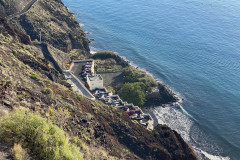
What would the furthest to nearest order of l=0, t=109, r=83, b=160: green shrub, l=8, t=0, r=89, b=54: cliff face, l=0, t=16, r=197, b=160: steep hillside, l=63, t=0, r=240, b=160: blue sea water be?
l=8, t=0, r=89, b=54: cliff face
l=63, t=0, r=240, b=160: blue sea water
l=0, t=16, r=197, b=160: steep hillside
l=0, t=109, r=83, b=160: green shrub

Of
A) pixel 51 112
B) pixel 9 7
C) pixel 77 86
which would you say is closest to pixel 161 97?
pixel 77 86

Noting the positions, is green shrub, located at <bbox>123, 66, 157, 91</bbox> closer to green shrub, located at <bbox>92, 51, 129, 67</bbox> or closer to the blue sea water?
green shrub, located at <bbox>92, 51, 129, 67</bbox>

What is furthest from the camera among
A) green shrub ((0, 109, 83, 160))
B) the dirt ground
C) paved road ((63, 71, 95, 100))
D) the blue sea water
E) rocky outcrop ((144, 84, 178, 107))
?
the dirt ground

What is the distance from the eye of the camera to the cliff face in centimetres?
7975

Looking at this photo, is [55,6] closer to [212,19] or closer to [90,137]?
[90,137]

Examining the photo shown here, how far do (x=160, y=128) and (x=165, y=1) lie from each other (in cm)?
14012

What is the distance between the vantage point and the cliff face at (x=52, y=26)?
3140 inches

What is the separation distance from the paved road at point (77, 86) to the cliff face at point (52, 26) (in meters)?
20.7

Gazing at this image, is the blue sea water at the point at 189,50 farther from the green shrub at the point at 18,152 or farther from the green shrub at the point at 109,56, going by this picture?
the green shrub at the point at 18,152

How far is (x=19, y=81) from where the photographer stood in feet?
111

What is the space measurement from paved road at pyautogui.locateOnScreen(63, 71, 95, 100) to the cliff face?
68.1 ft

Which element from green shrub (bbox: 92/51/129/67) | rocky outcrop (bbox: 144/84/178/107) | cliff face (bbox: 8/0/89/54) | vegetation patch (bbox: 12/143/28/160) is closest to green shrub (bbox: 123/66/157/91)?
rocky outcrop (bbox: 144/84/178/107)

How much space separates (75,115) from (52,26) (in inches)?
2483

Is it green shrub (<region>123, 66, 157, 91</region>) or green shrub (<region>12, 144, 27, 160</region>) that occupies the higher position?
Result: green shrub (<region>12, 144, 27, 160</region>)
